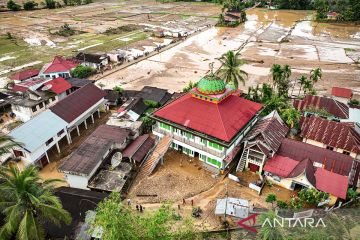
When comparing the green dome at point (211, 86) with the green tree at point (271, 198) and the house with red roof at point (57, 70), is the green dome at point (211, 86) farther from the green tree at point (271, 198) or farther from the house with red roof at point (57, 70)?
the house with red roof at point (57, 70)

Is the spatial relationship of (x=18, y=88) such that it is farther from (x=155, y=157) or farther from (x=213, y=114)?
(x=213, y=114)

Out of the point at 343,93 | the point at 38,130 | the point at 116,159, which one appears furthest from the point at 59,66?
the point at 343,93

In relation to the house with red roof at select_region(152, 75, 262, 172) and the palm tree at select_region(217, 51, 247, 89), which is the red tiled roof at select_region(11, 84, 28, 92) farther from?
the palm tree at select_region(217, 51, 247, 89)

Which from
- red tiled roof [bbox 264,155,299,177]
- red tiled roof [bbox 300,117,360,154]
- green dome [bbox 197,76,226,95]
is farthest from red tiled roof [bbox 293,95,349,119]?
green dome [bbox 197,76,226,95]

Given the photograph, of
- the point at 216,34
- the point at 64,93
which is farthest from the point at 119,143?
the point at 216,34

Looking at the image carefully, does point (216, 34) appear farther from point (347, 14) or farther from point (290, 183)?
point (290, 183)
